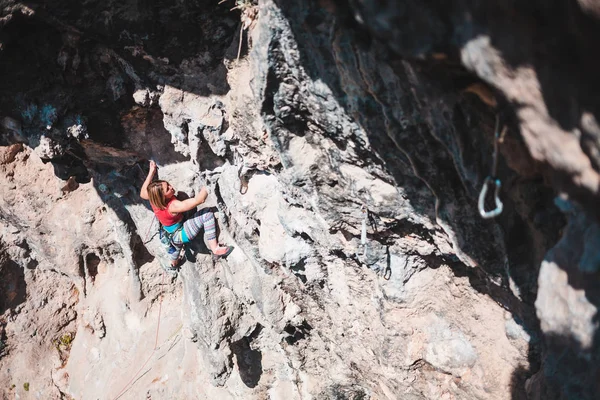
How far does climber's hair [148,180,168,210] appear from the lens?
440cm

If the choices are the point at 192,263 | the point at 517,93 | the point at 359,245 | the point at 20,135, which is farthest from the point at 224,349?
the point at 517,93

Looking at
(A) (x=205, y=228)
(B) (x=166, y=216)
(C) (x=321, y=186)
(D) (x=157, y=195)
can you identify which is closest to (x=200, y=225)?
(A) (x=205, y=228)

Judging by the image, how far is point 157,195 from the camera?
4.42 metres

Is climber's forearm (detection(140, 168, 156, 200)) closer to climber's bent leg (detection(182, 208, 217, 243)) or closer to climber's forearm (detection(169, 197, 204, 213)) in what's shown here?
climber's forearm (detection(169, 197, 204, 213))

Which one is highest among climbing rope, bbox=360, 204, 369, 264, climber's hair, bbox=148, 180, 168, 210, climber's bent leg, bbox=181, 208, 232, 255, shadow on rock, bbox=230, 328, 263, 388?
climbing rope, bbox=360, 204, 369, 264

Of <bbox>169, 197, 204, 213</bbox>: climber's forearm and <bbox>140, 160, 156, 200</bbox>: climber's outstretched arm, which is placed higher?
<bbox>169, 197, 204, 213</bbox>: climber's forearm

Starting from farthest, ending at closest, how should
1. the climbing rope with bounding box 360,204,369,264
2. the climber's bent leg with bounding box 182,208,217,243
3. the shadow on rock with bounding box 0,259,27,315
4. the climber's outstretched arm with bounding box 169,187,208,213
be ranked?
1. the shadow on rock with bounding box 0,259,27,315
2. the climber's bent leg with bounding box 182,208,217,243
3. the climber's outstretched arm with bounding box 169,187,208,213
4. the climbing rope with bounding box 360,204,369,264

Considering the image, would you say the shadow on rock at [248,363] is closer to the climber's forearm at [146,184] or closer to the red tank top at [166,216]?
the red tank top at [166,216]

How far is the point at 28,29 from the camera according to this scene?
3.70m

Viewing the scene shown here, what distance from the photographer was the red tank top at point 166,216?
14.9 feet

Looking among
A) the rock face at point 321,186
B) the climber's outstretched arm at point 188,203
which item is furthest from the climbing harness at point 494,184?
the climber's outstretched arm at point 188,203

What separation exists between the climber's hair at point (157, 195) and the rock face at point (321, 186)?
0.35 metres

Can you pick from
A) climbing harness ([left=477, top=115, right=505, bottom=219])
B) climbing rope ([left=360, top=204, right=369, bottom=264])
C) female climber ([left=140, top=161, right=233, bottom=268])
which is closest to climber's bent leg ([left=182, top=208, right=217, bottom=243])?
female climber ([left=140, top=161, right=233, bottom=268])

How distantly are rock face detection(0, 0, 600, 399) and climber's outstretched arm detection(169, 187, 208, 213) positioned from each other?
0.13 metres
